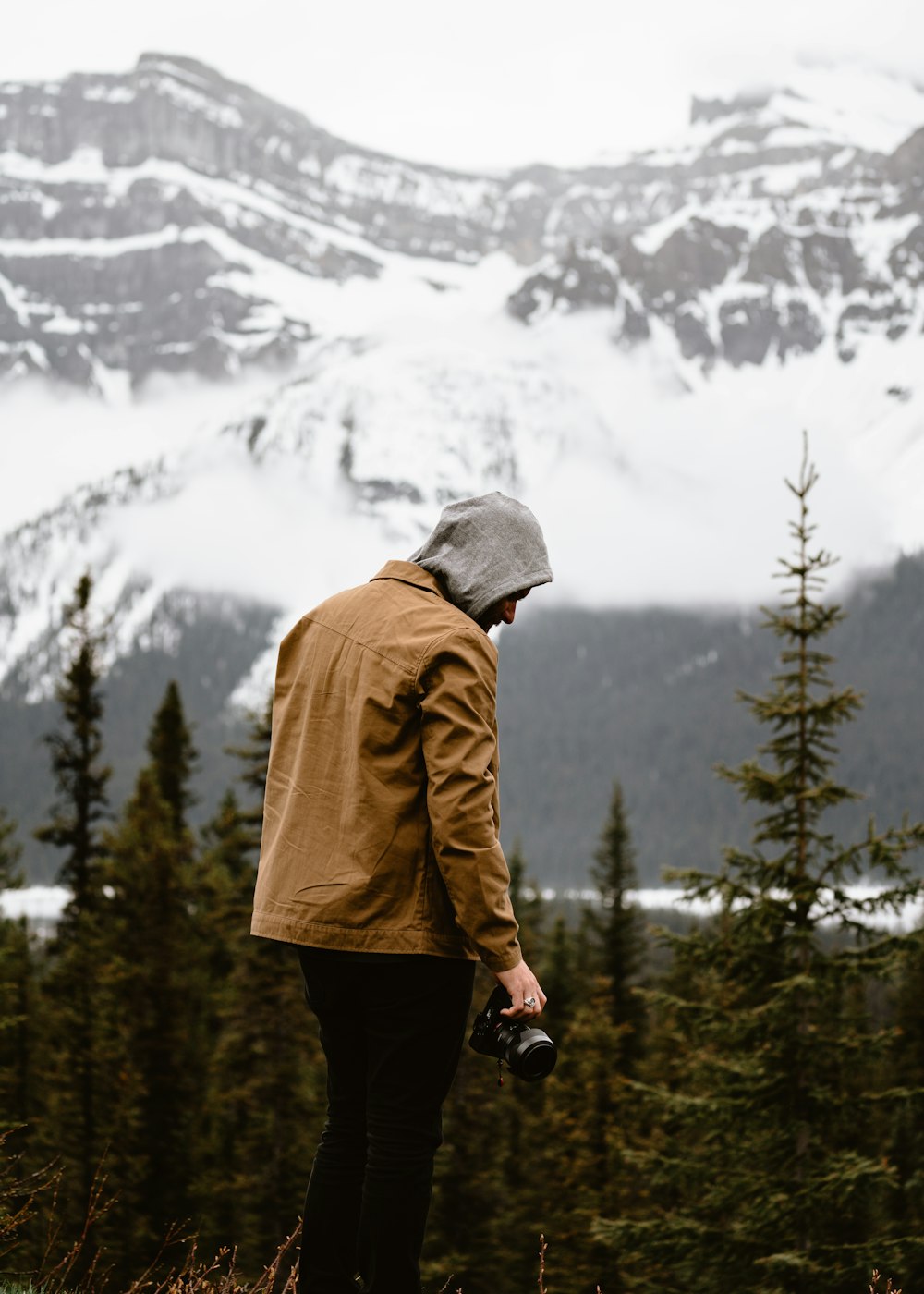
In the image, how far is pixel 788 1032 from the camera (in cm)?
1355

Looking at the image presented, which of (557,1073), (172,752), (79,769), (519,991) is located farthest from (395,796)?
(172,752)

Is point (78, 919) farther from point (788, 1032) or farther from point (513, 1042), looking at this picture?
point (513, 1042)

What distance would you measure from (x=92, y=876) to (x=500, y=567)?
29051 millimetres

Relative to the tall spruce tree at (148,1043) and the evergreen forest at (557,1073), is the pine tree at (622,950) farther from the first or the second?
the tall spruce tree at (148,1043)

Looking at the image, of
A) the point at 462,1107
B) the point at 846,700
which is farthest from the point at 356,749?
the point at 462,1107

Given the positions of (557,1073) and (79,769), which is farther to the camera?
(557,1073)

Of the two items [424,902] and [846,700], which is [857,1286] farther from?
[424,902]

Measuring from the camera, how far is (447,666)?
4297 mm

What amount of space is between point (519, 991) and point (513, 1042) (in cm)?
15

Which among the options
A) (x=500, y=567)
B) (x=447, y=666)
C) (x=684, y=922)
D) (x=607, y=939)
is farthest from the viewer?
(x=684, y=922)

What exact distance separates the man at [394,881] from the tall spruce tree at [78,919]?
23225 millimetres

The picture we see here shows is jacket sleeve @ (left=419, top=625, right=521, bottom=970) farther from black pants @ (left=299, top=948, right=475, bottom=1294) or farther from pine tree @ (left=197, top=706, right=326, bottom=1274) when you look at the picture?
pine tree @ (left=197, top=706, right=326, bottom=1274)

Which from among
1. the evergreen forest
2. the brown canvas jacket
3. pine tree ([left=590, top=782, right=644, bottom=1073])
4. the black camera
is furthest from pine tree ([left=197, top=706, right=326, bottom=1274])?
the black camera

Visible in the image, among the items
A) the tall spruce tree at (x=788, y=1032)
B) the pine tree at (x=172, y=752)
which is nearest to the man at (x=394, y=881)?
the tall spruce tree at (x=788, y=1032)
